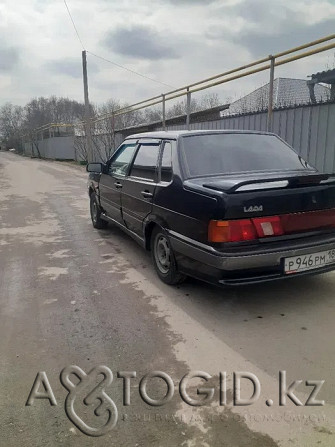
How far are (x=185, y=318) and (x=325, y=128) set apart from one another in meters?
4.91

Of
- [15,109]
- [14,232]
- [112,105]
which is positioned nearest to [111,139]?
[112,105]

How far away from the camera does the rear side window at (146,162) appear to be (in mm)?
4266

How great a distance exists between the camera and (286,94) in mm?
7457

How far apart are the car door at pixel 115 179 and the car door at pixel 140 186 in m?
0.21

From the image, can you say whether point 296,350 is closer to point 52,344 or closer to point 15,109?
point 52,344

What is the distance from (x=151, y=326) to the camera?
3248mm

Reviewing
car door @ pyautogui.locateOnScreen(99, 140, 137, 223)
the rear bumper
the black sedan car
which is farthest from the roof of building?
the rear bumper

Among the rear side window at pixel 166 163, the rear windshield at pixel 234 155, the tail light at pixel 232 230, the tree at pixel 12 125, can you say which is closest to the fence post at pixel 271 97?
the rear windshield at pixel 234 155

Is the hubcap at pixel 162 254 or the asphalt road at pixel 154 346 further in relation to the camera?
the hubcap at pixel 162 254

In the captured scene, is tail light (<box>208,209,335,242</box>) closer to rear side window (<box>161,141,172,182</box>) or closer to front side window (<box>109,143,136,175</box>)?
→ rear side window (<box>161,141,172,182</box>)

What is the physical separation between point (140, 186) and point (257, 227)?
1834mm

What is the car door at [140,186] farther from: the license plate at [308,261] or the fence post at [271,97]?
the fence post at [271,97]

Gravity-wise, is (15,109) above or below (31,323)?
above

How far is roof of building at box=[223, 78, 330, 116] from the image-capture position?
694 cm
